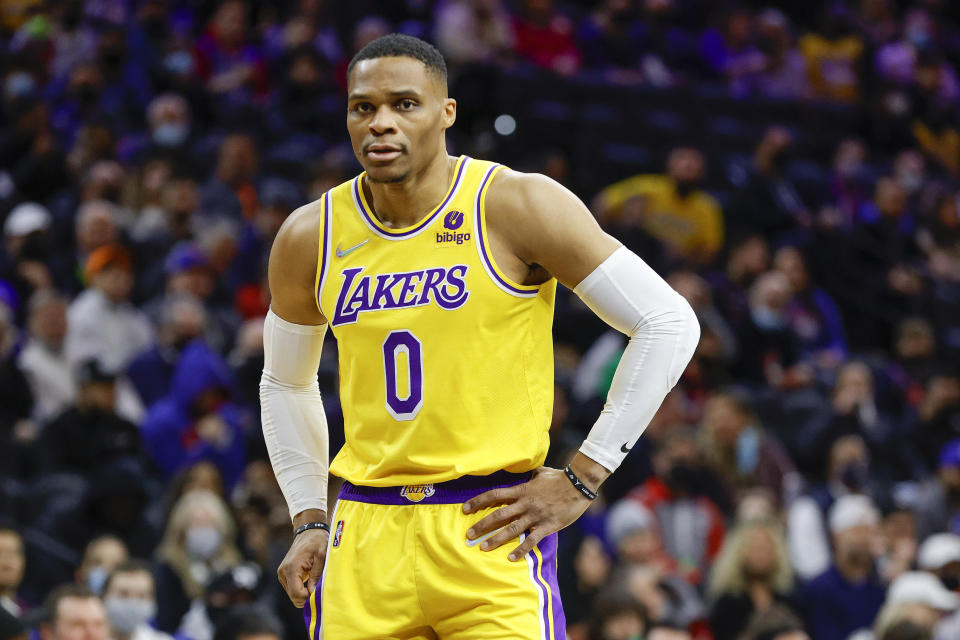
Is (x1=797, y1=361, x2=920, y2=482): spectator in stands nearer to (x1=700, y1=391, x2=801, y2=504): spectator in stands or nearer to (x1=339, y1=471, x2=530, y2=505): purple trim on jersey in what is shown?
(x1=700, y1=391, x2=801, y2=504): spectator in stands

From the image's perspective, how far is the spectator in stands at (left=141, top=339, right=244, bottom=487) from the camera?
8055mm

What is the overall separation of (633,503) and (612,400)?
4781mm

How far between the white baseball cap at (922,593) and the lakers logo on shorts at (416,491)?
4.53 m

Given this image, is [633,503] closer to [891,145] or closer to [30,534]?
[30,534]

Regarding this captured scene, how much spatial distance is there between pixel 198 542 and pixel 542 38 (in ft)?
24.4

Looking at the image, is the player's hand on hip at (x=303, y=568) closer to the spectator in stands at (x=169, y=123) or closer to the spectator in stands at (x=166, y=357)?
the spectator in stands at (x=166, y=357)

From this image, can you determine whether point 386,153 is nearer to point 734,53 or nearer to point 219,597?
point 219,597

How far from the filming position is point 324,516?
376cm

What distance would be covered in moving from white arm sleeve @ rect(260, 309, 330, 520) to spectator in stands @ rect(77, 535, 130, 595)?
319cm

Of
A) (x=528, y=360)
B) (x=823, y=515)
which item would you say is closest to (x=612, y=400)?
(x=528, y=360)

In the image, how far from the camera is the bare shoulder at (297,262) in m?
3.57

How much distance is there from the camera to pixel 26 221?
9.73m

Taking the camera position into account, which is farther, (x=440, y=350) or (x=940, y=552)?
(x=940, y=552)

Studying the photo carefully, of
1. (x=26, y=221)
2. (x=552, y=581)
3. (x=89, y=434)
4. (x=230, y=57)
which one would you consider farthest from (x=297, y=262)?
(x=230, y=57)
